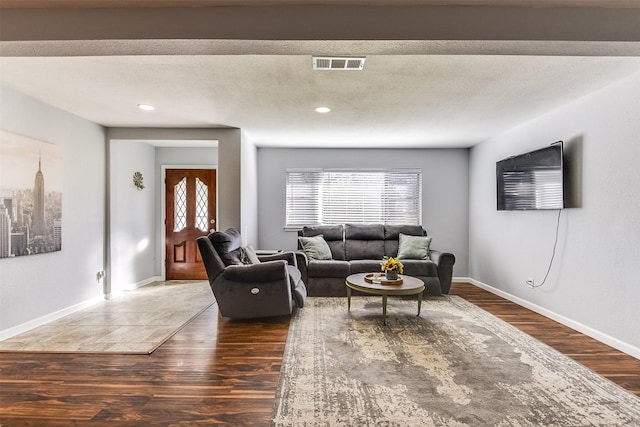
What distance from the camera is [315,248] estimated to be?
5.27 meters

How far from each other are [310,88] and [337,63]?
632 mm

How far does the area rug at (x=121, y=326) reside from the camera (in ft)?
9.98

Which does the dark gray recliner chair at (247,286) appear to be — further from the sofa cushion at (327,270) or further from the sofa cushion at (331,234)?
the sofa cushion at (331,234)

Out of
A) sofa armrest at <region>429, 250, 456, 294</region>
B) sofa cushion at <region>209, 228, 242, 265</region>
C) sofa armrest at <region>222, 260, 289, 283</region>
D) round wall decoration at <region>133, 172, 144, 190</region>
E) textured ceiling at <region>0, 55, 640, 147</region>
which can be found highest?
textured ceiling at <region>0, 55, 640, 147</region>

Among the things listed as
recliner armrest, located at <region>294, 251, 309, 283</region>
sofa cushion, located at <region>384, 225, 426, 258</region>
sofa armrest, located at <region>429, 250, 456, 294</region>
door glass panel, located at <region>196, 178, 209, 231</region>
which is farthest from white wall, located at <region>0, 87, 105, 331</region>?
sofa armrest, located at <region>429, 250, 456, 294</region>

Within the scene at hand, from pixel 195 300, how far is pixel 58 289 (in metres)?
1.48

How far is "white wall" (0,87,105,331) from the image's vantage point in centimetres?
334

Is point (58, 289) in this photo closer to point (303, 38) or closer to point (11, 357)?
point (11, 357)

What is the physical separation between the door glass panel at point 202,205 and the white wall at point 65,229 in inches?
61.8

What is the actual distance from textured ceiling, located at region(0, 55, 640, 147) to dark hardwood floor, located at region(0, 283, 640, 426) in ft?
7.38

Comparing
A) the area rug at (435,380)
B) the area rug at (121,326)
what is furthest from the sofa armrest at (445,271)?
the area rug at (121,326)

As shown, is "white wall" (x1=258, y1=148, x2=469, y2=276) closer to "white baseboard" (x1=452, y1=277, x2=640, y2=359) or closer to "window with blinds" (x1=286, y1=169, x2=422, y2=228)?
"window with blinds" (x1=286, y1=169, x2=422, y2=228)

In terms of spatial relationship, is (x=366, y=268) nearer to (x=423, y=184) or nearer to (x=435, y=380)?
(x=423, y=184)

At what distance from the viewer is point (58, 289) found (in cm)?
390
